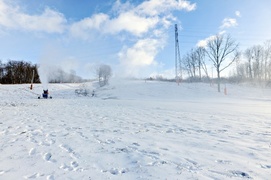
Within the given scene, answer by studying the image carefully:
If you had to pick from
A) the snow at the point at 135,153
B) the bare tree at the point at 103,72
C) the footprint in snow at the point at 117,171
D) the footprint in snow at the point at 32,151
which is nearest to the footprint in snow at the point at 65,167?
the snow at the point at 135,153

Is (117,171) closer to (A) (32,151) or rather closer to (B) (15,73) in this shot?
(A) (32,151)

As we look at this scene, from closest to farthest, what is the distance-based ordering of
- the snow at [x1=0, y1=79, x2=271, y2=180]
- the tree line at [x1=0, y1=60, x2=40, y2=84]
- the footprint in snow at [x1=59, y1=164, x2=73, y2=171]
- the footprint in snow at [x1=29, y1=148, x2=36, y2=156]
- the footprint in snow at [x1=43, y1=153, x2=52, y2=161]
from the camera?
the snow at [x1=0, y1=79, x2=271, y2=180]
the footprint in snow at [x1=59, y1=164, x2=73, y2=171]
the footprint in snow at [x1=43, y1=153, x2=52, y2=161]
the footprint in snow at [x1=29, y1=148, x2=36, y2=156]
the tree line at [x1=0, y1=60, x2=40, y2=84]

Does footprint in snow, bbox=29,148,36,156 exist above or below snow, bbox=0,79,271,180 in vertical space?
above

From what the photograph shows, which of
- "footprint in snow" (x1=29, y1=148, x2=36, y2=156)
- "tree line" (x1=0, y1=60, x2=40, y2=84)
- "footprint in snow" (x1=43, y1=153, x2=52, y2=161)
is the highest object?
"tree line" (x1=0, y1=60, x2=40, y2=84)

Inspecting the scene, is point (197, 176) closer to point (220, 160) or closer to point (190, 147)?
point (220, 160)

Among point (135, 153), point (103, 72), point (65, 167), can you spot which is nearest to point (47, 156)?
point (65, 167)

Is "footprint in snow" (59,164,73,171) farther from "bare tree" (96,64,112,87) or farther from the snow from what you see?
"bare tree" (96,64,112,87)

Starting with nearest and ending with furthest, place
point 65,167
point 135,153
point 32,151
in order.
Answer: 1. point 65,167
2. point 135,153
3. point 32,151

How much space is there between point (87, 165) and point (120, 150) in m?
1.01

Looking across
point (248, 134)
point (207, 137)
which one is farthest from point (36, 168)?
point (248, 134)

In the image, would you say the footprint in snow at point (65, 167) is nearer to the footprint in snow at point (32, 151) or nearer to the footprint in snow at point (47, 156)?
the footprint in snow at point (47, 156)

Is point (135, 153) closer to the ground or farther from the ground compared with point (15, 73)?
closer to the ground

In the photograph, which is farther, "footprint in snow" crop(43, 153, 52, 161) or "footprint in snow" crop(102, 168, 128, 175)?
"footprint in snow" crop(43, 153, 52, 161)

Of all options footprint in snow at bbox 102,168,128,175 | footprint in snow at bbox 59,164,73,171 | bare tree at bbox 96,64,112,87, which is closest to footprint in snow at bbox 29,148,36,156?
footprint in snow at bbox 59,164,73,171
